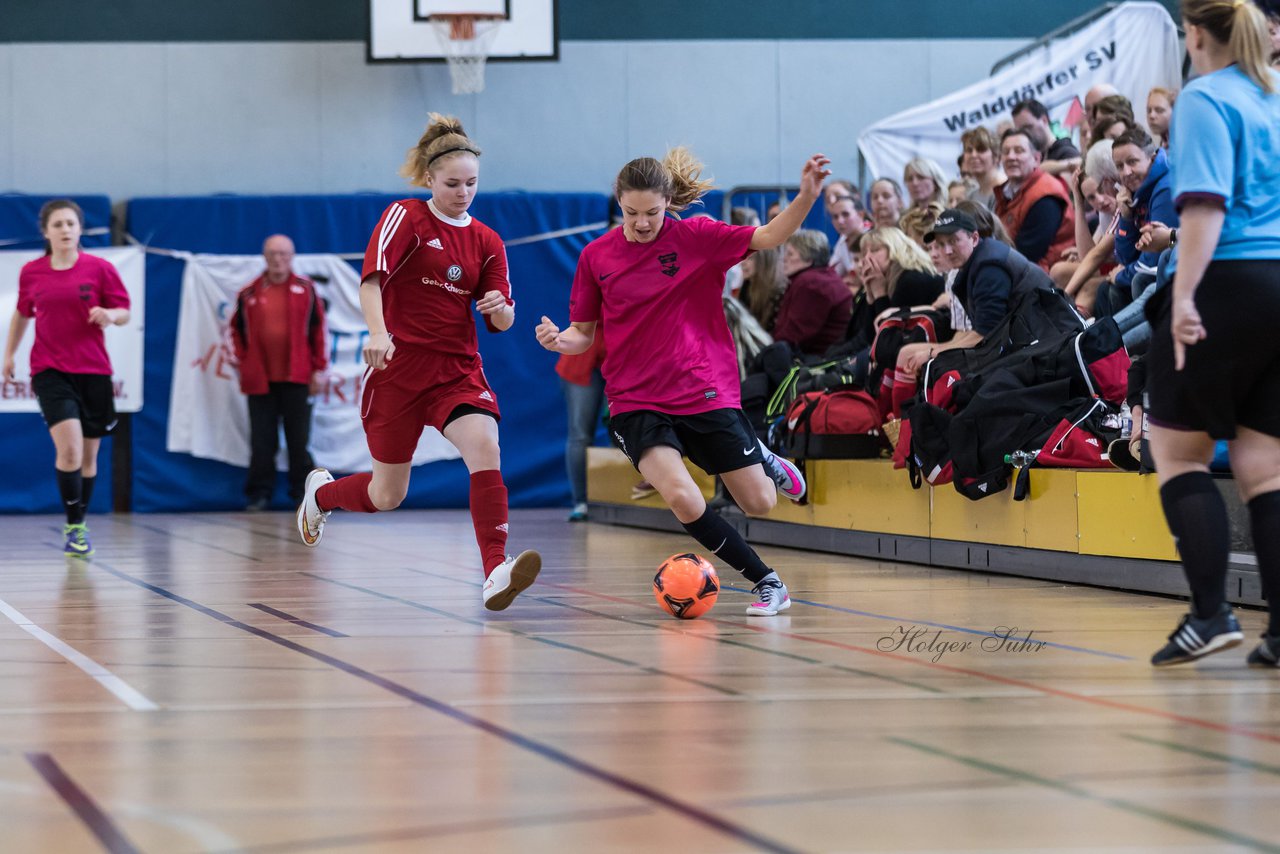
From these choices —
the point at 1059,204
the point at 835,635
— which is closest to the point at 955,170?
→ the point at 1059,204

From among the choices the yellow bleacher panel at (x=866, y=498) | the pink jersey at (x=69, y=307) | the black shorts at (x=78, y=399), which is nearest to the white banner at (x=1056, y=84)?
the yellow bleacher panel at (x=866, y=498)

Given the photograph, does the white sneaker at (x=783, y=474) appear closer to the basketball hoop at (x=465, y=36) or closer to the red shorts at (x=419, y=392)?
the red shorts at (x=419, y=392)

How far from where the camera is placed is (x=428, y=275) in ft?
18.3

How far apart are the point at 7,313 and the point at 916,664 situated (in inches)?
405

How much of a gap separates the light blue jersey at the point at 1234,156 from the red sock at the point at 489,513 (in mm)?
2462

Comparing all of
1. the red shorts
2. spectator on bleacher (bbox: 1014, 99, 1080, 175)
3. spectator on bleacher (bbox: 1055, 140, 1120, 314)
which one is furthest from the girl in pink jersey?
spectator on bleacher (bbox: 1014, 99, 1080, 175)

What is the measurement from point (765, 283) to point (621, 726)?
22.1 ft

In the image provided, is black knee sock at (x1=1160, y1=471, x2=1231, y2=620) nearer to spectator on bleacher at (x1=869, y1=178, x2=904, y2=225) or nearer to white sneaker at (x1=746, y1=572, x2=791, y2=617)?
white sneaker at (x1=746, y1=572, x2=791, y2=617)

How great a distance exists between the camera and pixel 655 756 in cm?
291

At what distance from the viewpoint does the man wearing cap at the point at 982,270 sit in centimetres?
723

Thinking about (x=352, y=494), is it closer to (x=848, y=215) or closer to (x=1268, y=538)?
(x=1268, y=538)

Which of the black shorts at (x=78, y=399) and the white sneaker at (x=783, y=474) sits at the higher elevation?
the black shorts at (x=78, y=399)

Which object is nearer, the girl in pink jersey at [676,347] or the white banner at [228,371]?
the girl in pink jersey at [676,347]

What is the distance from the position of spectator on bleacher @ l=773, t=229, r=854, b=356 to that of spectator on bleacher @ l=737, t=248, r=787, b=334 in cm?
24
